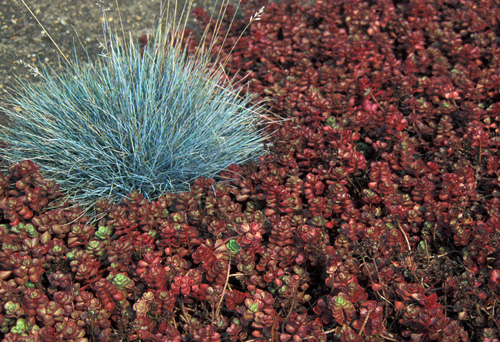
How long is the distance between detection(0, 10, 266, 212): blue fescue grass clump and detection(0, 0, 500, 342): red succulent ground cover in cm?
21

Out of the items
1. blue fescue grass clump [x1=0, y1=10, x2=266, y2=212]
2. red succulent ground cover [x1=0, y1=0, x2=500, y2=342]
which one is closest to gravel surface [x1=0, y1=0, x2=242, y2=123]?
blue fescue grass clump [x1=0, y1=10, x2=266, y2=212]

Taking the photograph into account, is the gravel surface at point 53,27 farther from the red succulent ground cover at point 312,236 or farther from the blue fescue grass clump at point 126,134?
the red succulent ground cover at point 312,236

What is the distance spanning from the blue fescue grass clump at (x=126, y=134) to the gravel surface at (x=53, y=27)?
80 cm

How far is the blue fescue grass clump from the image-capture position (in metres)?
2.77

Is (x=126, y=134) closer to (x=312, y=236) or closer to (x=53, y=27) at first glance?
(x=312, y=236)

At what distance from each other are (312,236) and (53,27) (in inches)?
115

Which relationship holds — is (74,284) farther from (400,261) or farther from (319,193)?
(400,261)

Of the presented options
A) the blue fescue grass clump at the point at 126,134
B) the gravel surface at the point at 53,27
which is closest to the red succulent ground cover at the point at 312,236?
the blue fescue grass clump at the point at 126,134

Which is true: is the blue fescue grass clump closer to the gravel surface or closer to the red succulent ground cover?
the red succulent ground cover

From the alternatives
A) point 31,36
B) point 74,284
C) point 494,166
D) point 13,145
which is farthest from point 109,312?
point 31,36

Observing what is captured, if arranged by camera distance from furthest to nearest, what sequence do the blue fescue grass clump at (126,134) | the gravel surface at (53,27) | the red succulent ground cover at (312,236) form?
the gravel surface at (53,27) → the blue fescue grass clump at (126,134) → the red succulent ground cover at (312,236)

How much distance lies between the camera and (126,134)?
9.14ft

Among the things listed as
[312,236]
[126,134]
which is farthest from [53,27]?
[312,236]

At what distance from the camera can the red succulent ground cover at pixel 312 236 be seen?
6.52 feet
